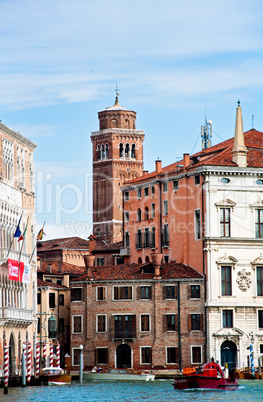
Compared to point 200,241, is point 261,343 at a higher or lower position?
lower

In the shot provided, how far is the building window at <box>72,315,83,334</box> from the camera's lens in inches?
3406

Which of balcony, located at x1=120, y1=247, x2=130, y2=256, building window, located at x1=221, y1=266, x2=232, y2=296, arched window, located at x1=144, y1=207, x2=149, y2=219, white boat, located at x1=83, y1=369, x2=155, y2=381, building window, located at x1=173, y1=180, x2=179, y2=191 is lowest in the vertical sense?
white boat, located at x1=83, y1=369, x2=155, y2=381

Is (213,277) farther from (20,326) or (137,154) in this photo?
(137,154)

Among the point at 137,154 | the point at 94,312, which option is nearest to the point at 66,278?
the point at 94,312

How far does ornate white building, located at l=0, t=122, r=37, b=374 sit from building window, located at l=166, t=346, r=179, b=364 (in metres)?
11.6

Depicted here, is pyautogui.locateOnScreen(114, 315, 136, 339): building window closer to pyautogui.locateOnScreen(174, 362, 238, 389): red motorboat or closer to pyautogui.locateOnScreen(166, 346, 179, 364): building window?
pyautogui.locateOnScreen(166, 346, 179, 364): building window

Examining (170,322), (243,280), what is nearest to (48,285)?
(170,322)

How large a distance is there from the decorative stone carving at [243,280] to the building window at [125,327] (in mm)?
7822

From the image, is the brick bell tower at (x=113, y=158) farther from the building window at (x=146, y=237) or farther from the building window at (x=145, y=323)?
the building window at (x=145, y=323)

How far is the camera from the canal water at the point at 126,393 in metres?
62.0

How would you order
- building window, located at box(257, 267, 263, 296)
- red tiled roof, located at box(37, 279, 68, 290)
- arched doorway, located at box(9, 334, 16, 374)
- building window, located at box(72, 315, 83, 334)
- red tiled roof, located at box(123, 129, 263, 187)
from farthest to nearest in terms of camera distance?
red tiled roof, located at box(37, 279, 68, 290) → red tiled roof, located at box(123, 129, 263, 187) → building window, located at box(72, 315, 83, 334) → building window, located at box(257, 267, 263, 296) → arched doorway, located at box(9, 334, 16, 374)

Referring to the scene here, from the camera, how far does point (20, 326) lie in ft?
240

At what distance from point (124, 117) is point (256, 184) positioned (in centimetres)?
6467

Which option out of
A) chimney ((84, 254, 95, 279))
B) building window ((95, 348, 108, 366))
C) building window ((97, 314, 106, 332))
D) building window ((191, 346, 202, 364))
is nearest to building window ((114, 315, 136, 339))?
building window ((97, 314, 106, 332))
